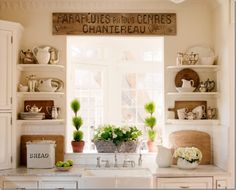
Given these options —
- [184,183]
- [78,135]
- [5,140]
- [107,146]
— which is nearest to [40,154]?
[5,140]

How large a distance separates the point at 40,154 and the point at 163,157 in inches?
53.3

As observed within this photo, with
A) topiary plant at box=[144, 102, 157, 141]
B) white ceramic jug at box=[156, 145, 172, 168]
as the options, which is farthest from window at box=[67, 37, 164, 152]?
white ceramic jug at box=[156, 145, 172, 168]

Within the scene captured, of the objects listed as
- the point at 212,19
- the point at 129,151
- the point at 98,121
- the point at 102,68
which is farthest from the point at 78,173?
the point at 212,19

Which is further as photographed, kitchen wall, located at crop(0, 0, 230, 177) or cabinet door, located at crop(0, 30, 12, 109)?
kitchen wall, located at crop(0, 0, 230, 177)

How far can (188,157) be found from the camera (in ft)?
15.1

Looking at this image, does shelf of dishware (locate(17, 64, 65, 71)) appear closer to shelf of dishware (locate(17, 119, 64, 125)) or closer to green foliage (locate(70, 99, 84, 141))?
green foliage (locate(70, 99, 84, 141))

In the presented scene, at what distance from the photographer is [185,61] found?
500 cm

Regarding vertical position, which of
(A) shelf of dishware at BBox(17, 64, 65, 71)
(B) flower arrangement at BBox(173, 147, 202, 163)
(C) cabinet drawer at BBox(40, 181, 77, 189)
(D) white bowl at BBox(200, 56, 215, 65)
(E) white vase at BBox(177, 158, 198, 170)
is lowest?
(C) cabinet drawer at BBox(40, 181, 77, 189)

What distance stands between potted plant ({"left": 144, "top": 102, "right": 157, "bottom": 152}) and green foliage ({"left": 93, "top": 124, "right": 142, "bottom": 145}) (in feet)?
0.54

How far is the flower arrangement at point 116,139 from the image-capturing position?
5.00 m

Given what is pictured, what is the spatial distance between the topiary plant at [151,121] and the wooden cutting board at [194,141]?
0.22 m

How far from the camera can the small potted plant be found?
4.61m

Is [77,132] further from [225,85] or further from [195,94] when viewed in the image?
[225,85]

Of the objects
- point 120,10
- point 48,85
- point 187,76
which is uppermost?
point 120,10
